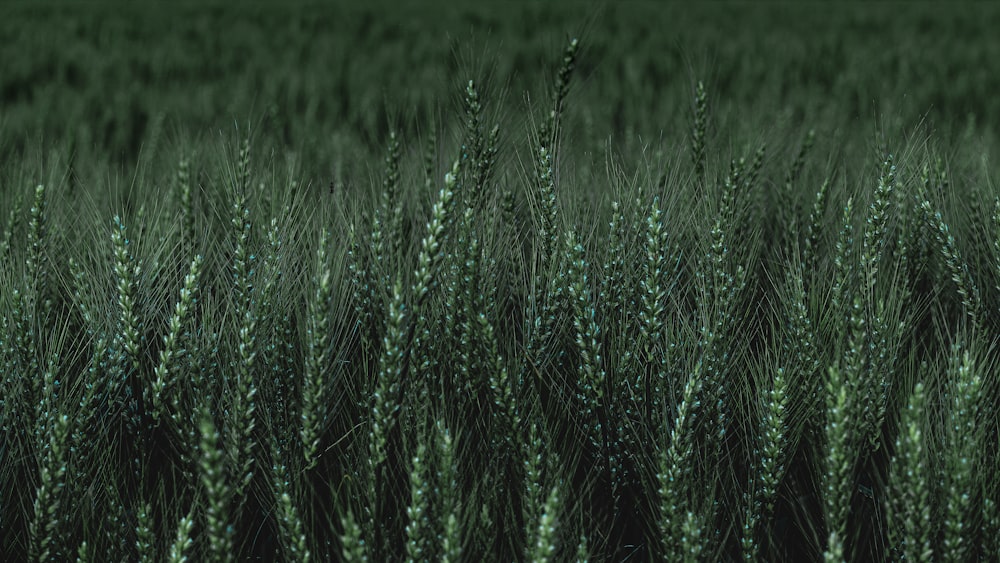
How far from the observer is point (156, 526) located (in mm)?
1049

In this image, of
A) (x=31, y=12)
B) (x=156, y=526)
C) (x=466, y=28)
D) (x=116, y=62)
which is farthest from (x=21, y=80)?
(x=156, y=526)

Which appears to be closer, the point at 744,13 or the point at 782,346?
the point at 782,346

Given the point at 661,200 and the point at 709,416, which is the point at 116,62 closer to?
the point at 661,200

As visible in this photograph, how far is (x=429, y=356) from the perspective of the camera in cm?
99

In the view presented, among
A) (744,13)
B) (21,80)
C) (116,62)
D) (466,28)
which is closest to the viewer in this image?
(21,80)

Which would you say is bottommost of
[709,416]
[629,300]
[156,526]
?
[156,526]

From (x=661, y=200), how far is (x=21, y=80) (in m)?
3.40

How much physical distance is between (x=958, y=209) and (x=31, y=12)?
5.30m

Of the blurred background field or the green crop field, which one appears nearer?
the green crop field

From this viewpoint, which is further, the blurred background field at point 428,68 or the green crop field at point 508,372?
the blurred background field at point 428,68

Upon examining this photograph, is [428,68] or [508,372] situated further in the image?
[428,68]

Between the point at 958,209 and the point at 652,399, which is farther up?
the point at 958,209

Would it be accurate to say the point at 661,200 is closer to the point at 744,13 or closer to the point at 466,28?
the point at 466,28

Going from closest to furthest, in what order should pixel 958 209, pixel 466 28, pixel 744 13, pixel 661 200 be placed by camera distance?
1. pixel 661 200
2. pixel 958 209
3. pixel 466 28
4. pixel 744 13
